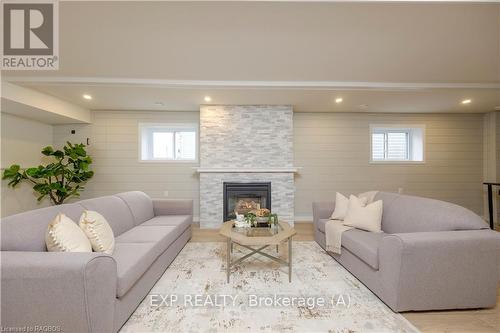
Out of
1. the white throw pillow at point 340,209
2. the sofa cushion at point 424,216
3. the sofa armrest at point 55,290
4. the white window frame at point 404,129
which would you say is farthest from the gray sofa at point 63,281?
the white window frame at point 404,129

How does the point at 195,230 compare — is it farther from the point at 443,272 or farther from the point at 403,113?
the point at 403,113

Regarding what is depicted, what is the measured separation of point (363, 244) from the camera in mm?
2256

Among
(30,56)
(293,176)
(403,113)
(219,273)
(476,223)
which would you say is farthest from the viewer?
(403,113)

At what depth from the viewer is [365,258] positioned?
2180 millimetres

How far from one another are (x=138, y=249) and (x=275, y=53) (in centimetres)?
261

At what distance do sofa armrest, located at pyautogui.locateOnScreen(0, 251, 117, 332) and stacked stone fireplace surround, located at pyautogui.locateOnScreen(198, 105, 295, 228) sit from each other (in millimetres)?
3439

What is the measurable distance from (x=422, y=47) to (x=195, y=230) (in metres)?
4.50

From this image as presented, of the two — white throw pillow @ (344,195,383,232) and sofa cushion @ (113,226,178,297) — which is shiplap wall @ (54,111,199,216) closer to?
sofa cushion @ (113,226,178,297)

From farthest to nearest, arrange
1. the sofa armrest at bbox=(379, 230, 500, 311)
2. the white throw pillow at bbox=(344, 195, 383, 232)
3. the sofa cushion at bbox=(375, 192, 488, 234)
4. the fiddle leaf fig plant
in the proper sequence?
1. the fiddle leaf fig plant
2. the white throw pillow at bbox=(344, 195, 383, 232)
3. the sofa cushion at bbox=(375, 192, 488, 234)
4. the sofa armrest at bbox=(379, 230, 500, 311)

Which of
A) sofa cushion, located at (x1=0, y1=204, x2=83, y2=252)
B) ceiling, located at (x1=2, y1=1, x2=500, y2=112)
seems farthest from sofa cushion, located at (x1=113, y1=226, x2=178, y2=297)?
ceiling, located at (x1=2, y1=1, x2=500, y2=112)

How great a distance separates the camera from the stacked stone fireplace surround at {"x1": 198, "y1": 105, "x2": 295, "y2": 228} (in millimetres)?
4859

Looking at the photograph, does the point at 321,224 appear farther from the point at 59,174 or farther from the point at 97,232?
the point at 59,174

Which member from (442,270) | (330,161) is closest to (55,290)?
(442,270)

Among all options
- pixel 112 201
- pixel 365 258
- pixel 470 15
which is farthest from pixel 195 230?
pixel 470 15
